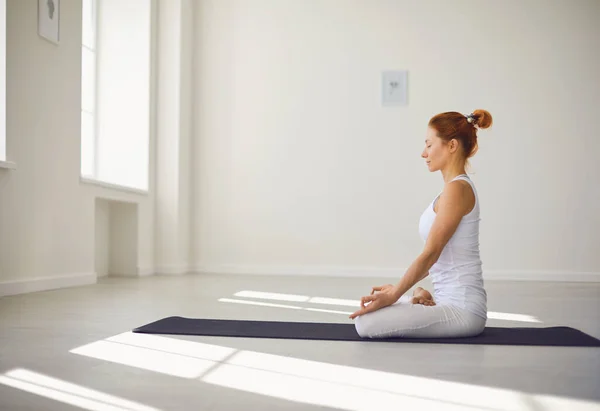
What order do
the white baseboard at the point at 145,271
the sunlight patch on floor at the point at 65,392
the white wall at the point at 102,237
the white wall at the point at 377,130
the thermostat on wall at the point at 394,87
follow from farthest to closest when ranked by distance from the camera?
the thermostat on wall at the point at 394,87 → the white wall at the point at 377,130 → the white baseboard at the point at 145,271 → the white wall at the point at 102,237 → the sunlight patch on floor at the point at 65,392

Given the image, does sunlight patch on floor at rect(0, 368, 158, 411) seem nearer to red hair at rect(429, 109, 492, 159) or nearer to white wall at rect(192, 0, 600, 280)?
red hair at rect(429, 109, 492, 159)

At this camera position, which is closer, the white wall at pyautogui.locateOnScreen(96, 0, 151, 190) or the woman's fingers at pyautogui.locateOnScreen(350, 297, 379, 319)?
the woman's fingers at pyautogui.locateOnScreen(350, 297, 379, 319)

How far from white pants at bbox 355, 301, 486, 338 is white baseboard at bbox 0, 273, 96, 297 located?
2652 millimetres

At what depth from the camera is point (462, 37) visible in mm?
6863

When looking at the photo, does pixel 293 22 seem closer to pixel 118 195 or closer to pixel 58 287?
pixel 118 195

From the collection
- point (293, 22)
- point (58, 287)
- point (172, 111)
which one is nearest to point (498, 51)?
point (293, 22)

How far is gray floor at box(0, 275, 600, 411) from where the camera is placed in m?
1.51

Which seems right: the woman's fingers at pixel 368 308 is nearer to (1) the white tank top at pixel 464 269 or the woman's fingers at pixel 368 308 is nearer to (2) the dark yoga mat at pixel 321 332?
(2) the dark yoga mat at pixel 321 332

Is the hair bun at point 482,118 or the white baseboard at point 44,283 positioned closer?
the hair bun at point 482,118

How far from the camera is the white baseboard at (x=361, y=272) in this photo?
260 inches

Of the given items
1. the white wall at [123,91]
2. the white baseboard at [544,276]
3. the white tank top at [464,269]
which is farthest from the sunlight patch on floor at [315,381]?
the white baseboard at [544,276]

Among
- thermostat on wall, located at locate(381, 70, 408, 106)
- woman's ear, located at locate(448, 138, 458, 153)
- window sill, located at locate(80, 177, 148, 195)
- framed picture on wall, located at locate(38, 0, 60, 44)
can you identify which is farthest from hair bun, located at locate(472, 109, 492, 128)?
thermostat on wall, located at locate(381, 70, 408, 106)

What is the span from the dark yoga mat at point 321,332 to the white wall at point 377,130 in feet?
13.4

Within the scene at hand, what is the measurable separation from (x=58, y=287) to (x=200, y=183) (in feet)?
8.96
